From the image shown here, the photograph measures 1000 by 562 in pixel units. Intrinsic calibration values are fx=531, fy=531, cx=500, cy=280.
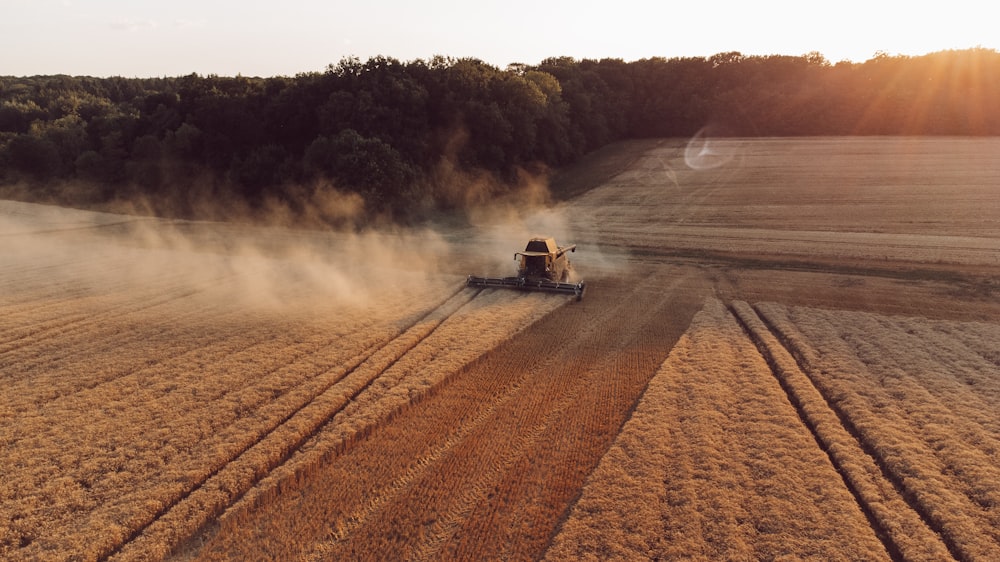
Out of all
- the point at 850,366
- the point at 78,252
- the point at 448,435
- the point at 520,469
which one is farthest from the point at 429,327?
the point at 78,252

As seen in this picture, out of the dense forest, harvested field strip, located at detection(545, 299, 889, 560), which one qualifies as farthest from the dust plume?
harvested field strip, located at detection(545, 299, 889, 560)

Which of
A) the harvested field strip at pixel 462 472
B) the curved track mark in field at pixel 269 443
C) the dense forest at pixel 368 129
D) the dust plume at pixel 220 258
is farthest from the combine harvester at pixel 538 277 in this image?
the dense forest at pixel 368 129

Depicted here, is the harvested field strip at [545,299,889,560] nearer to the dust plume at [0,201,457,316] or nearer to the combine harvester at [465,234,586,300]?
the combine harvester at [465,234,586,300]

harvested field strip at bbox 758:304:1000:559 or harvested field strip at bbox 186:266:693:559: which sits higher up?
harvested field strip at bbox 758:304:1000:559

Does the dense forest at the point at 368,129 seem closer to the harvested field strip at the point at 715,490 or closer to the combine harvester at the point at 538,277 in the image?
the combine harvester at the point at 538,277

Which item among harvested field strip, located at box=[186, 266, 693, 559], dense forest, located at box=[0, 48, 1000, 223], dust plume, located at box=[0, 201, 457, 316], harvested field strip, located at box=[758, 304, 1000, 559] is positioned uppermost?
dense forest, located at box=[0, 48, 1000, 223]

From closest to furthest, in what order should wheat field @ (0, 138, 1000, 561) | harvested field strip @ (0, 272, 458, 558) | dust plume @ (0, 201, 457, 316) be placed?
1. wheat field @ (0, 138, 1000, 561)
2. harvested field strip @ (0, 272, 458, 558)
3. dust plume @ (0, 201, 457, 316)

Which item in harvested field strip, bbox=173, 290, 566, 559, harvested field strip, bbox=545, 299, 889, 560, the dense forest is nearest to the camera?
harvested field strip, bbox=545, 299, 889, 560
